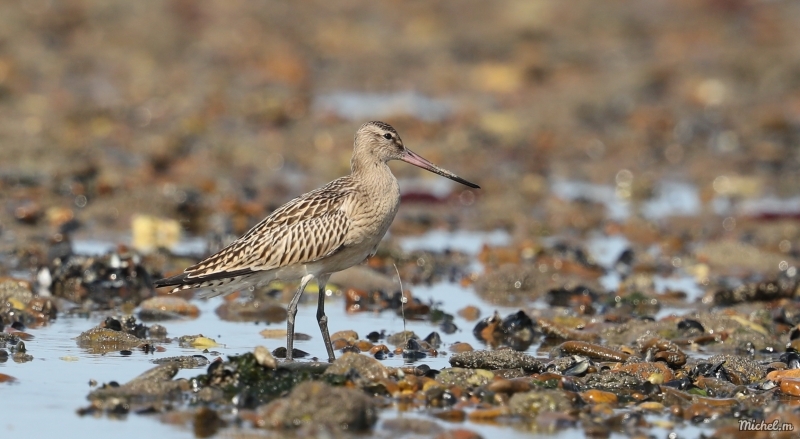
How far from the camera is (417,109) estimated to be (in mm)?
24562

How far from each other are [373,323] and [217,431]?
431cm

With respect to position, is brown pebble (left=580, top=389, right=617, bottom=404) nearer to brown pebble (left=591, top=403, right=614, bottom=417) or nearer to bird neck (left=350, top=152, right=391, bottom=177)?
brown pebble (left=591, top=403, right=614, bottom=417)

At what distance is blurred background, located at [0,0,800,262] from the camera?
17.6m

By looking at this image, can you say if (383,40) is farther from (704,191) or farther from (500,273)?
(500,273)

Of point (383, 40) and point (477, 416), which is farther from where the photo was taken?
point (383, 40)

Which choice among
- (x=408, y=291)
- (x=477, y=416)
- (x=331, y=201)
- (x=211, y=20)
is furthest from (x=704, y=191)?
(x=211, y=20)

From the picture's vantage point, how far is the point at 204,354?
990 centimetres

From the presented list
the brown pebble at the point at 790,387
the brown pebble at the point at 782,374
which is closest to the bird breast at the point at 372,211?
the brown pebble at the point at 782,374

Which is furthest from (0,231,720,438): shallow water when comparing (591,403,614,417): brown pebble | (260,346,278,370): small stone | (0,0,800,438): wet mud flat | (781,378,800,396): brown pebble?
(781,378,800,396): brown pebble

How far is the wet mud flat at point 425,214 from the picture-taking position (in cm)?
838

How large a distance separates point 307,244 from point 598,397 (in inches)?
109

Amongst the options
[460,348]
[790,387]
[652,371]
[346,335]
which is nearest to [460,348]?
[460,348]

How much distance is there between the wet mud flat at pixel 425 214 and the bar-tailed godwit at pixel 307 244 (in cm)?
55

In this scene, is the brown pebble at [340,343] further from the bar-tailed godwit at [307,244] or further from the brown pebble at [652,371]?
the brown pebble at [652,371]
